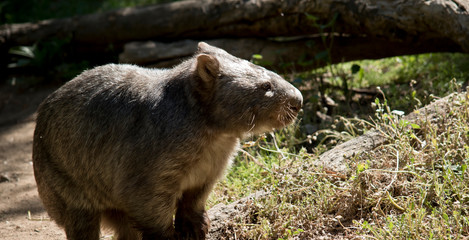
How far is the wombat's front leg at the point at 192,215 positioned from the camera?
4445 millimetres

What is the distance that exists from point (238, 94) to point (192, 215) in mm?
1140

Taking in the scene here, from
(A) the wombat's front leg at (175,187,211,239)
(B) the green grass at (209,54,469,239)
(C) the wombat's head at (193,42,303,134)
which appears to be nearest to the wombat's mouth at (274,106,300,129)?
(C) the wombat's head at (193,42,303,134)

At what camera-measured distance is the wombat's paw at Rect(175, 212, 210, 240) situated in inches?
174

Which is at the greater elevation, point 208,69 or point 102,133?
point 208,69

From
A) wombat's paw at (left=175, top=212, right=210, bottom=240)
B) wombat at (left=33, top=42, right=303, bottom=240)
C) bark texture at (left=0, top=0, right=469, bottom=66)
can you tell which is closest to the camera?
wombat at (left=33, top=42, right=303, bottom=240)

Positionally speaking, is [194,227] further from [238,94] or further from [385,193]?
[385,193]

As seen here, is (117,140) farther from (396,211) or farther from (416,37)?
(416,37)

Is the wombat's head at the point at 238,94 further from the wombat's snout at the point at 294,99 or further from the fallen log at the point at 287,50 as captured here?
the fallen log at the point at 287,50

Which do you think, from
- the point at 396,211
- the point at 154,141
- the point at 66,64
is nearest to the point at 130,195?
the point at 154,141

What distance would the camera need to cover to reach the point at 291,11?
23.1 feet

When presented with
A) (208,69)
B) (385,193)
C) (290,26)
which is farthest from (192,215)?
(290,26)

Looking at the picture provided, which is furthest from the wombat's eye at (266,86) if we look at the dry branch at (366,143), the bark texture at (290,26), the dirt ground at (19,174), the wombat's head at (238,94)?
the dirt ground at (19,174)

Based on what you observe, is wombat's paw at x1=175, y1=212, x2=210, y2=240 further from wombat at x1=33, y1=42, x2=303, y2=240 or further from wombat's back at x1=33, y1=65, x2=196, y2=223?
wombat's back at x1=33, y1=65, x2=196, y2=223

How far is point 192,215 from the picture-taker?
4535mm
